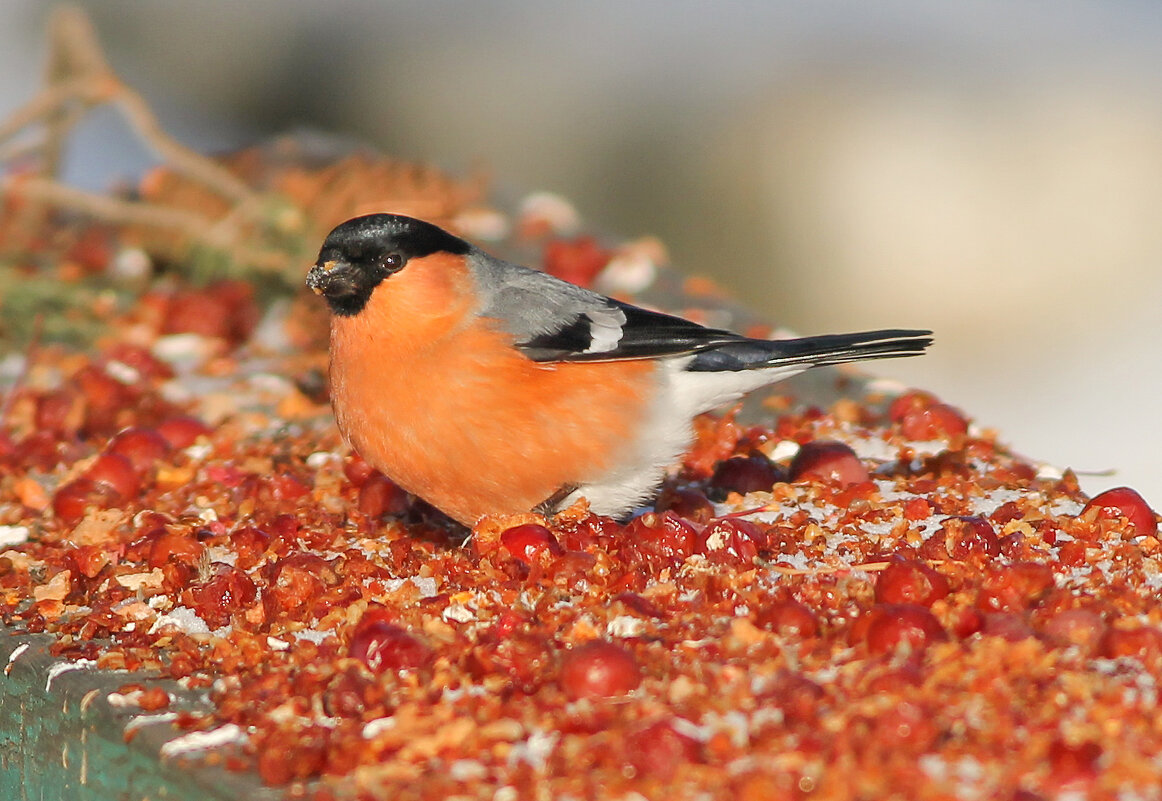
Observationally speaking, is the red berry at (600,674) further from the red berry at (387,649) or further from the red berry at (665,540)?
the red berry at (665,540)

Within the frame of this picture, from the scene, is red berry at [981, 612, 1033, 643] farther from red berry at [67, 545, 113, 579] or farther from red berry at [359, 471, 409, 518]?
red berry at [67, 545, 113, 579]

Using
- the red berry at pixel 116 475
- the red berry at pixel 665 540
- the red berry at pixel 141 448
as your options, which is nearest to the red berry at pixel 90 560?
the red berry at pixel 116 475

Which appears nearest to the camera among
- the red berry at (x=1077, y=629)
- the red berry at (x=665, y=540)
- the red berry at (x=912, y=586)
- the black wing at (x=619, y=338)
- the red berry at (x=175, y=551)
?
the red berry at (x=1077, y=629)

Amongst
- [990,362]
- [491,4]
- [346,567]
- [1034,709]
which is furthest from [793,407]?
[491,4]

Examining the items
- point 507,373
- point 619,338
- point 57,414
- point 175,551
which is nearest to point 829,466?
point 619,338

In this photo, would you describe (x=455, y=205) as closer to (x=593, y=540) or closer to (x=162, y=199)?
(x=162, y=199)

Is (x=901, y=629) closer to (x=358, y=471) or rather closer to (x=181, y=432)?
(x=358, y=471)

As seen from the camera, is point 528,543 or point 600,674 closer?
point 600,674
